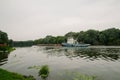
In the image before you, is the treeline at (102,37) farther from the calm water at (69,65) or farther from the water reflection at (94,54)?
the calm water at (69,65)

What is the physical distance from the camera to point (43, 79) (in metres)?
23.5

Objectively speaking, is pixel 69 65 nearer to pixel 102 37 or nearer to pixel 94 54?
pixel 94 54

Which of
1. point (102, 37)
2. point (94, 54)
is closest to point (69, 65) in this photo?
point (94, 54)

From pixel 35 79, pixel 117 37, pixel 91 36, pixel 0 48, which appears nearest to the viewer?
pixel 35 79

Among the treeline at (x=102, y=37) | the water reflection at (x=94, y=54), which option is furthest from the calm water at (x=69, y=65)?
the treeline at (x=102, y=37)

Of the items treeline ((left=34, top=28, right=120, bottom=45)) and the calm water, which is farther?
treeline ((left=34, top=28, right=120, bottom=45))

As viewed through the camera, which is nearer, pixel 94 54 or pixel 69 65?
pixel 69 65

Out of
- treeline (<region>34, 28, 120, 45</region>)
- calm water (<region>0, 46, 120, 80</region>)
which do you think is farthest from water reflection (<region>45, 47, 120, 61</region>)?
treeline (<region>34, 28, 120, 45</region>)

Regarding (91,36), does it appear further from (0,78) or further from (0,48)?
(0,78)

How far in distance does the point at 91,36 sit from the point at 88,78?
148 meters

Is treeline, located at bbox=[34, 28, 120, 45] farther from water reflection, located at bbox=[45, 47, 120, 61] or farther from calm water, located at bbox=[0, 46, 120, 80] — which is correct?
calm water, located at bbox=[0, 46, 120, 80]

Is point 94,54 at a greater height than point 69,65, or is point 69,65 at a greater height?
point 94,54

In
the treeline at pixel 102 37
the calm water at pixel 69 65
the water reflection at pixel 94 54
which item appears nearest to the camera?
the calm water at pixel 69 65

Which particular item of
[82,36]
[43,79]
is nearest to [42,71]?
[43,79]
